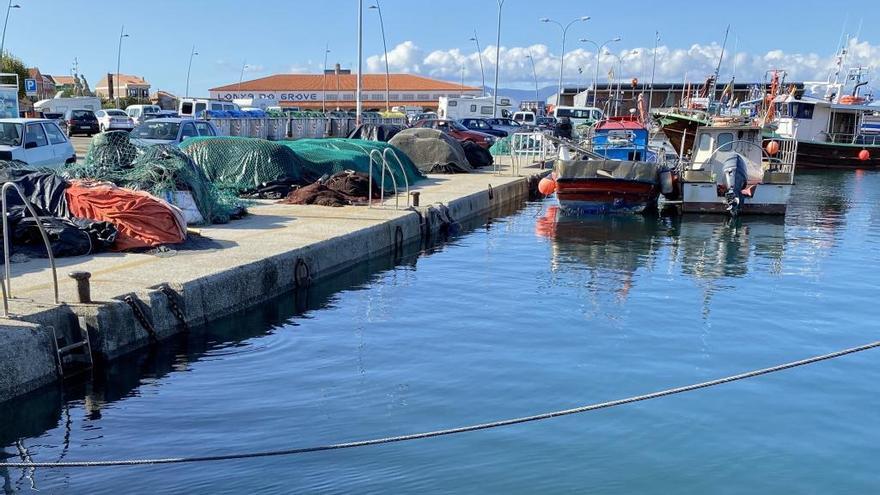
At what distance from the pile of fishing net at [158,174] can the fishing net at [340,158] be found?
182 inches

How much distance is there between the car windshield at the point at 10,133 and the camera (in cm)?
1722

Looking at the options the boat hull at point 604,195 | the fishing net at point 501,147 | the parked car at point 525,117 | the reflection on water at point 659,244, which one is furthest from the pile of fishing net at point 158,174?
the parked car at point 525,117

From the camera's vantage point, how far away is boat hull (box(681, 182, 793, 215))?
22.5 meters

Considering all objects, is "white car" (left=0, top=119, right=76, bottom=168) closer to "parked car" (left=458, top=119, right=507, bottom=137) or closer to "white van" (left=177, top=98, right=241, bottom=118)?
"white van" (left=177, top=98, right=241, bottom=118)

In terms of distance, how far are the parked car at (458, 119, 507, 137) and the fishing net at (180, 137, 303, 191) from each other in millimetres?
24029

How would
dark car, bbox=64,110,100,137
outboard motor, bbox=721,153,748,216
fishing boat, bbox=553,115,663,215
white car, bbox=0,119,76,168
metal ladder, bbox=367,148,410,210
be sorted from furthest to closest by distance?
dark car, bbox=64,110,100,137, outboard motor, bbox=721,153,748,216, fishing boat, bbox=553,115,663,215, metal ladder, bbox=367,148,410,210, white car, bbox=0,119,76,168

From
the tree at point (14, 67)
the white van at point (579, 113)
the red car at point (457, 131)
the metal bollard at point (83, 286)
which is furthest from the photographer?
the tree at point (14, 67)

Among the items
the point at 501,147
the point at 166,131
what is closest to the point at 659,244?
the point at 166,131

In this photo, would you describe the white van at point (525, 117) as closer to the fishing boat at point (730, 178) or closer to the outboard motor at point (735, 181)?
the fishing boat at point (730, 178)

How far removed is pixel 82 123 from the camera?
42.2 m

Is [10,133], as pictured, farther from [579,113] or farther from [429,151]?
[579,113]

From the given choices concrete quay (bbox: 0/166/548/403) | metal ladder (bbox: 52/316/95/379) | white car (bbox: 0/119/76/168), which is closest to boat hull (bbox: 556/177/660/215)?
concrete quay (bbox: 0/166/548/403)

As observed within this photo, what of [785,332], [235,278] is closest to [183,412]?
[235,278]

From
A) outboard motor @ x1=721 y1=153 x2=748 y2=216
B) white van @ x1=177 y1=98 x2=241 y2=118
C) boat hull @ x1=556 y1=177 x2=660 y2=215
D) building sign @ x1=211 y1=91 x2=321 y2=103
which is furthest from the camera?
building sign @ x1=211 y1=91 x2=321 y2=103
